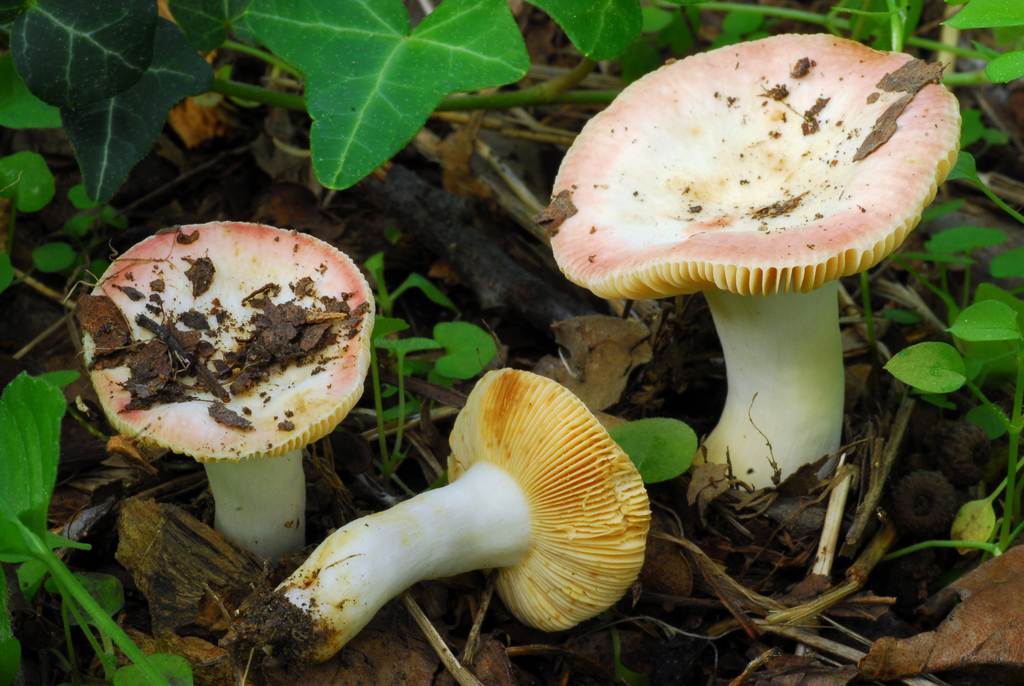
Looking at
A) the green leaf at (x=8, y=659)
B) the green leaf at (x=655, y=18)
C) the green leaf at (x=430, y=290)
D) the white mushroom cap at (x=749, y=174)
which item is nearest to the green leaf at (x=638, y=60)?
the green leaf at (x=655, y=18)

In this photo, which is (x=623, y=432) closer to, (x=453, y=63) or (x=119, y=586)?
(x=453, y=63)

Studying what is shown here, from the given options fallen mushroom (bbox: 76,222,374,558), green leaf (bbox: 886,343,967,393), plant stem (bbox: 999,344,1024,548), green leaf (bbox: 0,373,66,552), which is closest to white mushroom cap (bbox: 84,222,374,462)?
fallen mushroom (bbox: 76,222,374,558)

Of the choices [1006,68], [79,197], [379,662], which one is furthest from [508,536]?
[79,197]

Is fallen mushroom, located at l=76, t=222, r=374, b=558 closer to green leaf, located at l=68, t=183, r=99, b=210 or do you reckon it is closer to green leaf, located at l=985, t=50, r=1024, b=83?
green leaf, located at l=68, t=183, r=99, b=210

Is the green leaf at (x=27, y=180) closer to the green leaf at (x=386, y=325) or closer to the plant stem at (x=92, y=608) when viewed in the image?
the green leaf at (x=386, y=325)

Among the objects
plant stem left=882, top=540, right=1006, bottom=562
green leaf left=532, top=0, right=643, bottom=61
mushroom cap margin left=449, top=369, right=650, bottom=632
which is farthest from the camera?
green leaf left=532, top=0, right=643, bottom=61
